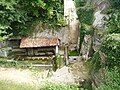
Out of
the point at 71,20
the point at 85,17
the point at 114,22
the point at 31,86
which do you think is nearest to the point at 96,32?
the point at 114,22

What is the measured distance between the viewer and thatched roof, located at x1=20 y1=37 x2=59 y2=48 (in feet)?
72.3

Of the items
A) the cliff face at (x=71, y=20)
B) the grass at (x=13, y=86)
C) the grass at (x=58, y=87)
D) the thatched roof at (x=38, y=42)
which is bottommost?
the grass at (x=13, y=86)

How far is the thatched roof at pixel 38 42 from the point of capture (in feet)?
72.3

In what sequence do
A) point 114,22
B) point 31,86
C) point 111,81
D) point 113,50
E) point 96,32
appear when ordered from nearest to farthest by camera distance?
point 111,81 → point 113,50 → point 31,86 → point 114,22 → point 96,32

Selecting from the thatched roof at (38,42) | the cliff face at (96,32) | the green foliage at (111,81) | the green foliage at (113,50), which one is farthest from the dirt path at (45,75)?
the green foliage at (111,81)

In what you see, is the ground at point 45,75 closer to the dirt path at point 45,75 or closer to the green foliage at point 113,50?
the dirt path at point 45,75

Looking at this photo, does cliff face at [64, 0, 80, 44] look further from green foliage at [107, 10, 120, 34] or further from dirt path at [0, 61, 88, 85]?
green foliage at [107, 10, 120, 34]

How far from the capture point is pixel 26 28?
885 inches

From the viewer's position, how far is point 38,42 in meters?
22.2

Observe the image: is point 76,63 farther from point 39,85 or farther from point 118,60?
point 118,60

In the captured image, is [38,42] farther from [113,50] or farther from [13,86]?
[113,50]

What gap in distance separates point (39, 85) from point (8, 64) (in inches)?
153

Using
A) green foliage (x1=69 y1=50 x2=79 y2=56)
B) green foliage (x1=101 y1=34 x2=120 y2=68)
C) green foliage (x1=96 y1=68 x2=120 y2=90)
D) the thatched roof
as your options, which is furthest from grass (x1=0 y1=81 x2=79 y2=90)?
green foliage (x1=69 y1=50 x2=79 y2=56)

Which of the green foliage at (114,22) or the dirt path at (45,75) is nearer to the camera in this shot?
the green foliage at (114,22)
